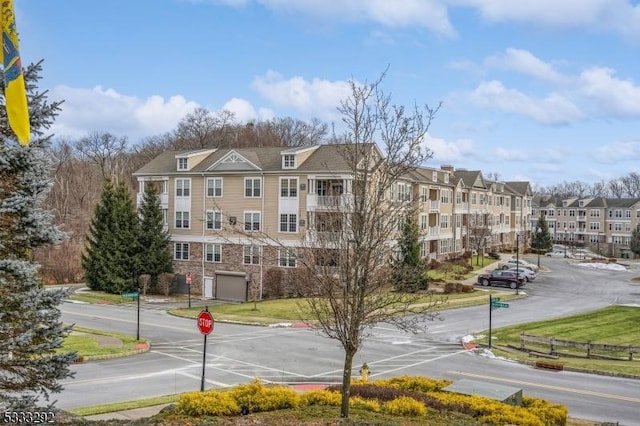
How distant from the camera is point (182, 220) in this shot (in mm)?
54594

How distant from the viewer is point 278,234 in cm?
4928

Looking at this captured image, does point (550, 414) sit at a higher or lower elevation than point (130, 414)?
higher

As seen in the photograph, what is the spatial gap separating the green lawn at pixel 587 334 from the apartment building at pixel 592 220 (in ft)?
217

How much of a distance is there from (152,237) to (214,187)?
23.0 feet

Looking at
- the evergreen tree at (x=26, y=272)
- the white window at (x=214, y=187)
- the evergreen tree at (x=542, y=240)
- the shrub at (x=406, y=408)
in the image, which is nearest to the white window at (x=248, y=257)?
the white window at (x=214, y=187)

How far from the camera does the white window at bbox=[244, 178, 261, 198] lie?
50.6 m

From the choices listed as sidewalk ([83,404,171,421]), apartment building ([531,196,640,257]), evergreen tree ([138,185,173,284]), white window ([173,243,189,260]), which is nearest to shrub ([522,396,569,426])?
sidewalk ([83,404,171,421])

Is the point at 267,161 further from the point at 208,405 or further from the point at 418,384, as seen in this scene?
the point at 208,405

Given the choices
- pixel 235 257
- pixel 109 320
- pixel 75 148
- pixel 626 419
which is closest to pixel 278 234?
pixel 235 257

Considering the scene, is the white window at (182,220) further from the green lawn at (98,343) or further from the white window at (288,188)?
the green lawn at (98,343)

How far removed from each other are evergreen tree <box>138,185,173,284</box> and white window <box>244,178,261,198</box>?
846cm

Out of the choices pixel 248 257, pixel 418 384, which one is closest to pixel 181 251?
pixel 248 257

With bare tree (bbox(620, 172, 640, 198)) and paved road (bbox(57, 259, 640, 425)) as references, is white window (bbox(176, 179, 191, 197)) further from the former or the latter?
bare tree (bbox(620, 172, 640, 198))

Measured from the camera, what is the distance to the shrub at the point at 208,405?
43.6 ft
